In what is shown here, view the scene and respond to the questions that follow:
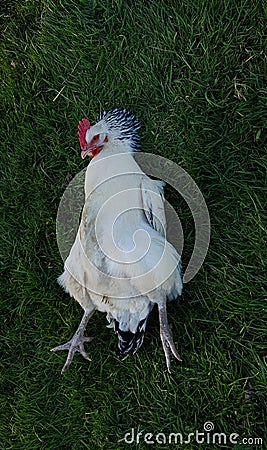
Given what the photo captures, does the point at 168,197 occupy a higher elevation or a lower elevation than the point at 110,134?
lower

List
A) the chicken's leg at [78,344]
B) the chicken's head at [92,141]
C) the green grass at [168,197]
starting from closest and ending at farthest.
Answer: the chicken's head at [92,141]
the green grass at [168,197]
the chicken's leg at [78,344]

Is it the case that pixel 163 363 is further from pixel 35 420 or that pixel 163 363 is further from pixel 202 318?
pixel 35 420

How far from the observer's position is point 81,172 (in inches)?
113

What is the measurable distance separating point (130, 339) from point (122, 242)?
52 centimetres

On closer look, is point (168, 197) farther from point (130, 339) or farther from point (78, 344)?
point (78, 344)

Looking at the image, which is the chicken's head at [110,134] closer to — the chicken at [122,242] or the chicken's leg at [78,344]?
the chicken at [122,242]

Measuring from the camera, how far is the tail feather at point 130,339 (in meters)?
2.51

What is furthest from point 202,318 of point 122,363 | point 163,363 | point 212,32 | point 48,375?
point 212,32

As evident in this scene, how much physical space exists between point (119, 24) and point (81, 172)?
0.80m

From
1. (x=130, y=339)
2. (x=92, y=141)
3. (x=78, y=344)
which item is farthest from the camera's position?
(x=78, y=344)

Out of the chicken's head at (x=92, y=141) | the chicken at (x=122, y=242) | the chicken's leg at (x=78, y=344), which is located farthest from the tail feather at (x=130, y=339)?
the chicken's head at (x=92, y=141)

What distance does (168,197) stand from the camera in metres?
2.74

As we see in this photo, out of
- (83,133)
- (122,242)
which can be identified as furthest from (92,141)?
(122,242)

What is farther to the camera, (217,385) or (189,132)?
(189,132)
